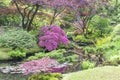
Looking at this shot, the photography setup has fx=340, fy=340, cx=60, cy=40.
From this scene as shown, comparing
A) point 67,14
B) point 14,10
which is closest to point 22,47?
point 14,10

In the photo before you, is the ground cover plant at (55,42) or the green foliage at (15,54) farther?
the green foliage at (15,54)

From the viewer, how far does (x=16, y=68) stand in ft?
48.8

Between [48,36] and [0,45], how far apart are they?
2.57m

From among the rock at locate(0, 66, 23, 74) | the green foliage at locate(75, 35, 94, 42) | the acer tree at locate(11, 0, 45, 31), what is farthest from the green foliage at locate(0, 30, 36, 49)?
the green foliage at locate(75, 35, 94, 42)

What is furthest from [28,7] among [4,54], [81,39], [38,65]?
[38,65]

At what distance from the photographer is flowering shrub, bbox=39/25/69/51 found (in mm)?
18109

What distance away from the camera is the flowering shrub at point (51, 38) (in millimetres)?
18109

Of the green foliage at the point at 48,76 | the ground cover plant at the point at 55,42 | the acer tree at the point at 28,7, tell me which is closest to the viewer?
the green foliage at the point at 48,76

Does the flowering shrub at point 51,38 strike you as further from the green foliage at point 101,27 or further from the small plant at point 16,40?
the green foliage at point 101,27

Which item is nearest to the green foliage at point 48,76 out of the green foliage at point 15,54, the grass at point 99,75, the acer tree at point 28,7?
the grass at point 99,75

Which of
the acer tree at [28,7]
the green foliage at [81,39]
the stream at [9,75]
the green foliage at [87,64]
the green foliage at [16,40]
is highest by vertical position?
the acer tree at [28,7]

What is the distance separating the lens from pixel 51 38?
715 inches

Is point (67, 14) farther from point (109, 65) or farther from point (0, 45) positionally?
point (109, 65)

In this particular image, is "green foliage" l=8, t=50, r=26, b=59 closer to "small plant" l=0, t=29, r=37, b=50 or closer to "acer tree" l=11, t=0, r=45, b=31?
"small plant" l=0, t=29, r=37, b=50
